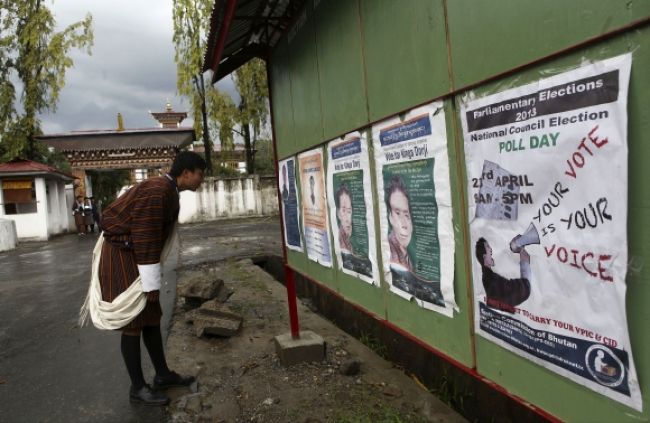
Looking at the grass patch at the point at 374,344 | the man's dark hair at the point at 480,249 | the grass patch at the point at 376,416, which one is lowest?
the grass patch at the point at 374,344

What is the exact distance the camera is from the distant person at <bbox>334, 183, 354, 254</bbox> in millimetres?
3229

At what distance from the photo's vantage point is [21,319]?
641 cm

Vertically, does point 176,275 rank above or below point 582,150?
below

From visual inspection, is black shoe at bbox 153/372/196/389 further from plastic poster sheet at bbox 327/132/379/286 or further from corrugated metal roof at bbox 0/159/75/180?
corrugated metal roof at bbox 0/159/75/180

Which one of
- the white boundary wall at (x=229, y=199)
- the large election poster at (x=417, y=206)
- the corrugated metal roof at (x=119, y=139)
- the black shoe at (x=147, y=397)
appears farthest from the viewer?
the white boundary wall at (x=229, y=199)

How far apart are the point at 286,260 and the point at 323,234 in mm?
1225

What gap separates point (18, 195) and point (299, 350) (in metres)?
19.3

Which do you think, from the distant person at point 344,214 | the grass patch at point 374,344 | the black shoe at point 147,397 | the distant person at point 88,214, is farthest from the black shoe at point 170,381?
the distant person at point 88,214

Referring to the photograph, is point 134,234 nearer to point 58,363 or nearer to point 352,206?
point 352,206

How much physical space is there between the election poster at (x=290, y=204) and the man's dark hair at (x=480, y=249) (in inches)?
100

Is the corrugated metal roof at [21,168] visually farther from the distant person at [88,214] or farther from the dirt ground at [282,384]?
the dirt ground at [282,384]

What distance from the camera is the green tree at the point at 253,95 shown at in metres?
23.9

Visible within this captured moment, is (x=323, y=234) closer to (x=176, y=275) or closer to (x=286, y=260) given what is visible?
(x=286, y=260)

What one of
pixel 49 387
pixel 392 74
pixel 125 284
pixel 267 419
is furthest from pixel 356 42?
pixel 49 387
